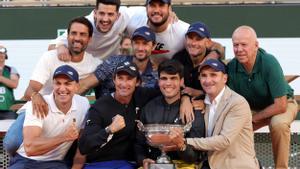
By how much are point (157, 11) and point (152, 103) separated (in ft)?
3.56

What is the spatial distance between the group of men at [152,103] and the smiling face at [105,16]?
125 millimetres

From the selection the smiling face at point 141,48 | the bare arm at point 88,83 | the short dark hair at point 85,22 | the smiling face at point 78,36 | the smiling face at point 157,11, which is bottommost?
the bare arm at point 88,83

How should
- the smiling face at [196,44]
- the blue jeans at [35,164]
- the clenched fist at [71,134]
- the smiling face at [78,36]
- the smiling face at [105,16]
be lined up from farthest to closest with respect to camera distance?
the smiling face at [105,16] < the smiling face at [78,36] < the smiling face at [196,44] < the blue jeans at [35,164] < the clenched fist at [71,134]

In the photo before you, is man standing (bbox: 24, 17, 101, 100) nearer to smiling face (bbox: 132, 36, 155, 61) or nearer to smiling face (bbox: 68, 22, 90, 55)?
smiling face (bbox: 68, 22, 90, 55)

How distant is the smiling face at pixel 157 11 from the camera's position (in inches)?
252

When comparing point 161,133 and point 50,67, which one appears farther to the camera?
point 50,67

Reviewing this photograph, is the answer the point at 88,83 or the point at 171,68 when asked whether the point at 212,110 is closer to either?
the point at 171,68

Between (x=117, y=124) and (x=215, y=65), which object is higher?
(x=215, y=65)

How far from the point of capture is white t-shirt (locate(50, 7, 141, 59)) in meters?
6.76

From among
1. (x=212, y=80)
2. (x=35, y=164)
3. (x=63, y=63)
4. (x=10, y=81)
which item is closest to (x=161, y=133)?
(x=212, y=80)

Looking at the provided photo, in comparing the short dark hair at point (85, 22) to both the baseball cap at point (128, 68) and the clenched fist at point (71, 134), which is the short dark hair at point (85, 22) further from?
the clenched fist at point (71, 134)

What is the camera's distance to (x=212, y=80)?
5.61m

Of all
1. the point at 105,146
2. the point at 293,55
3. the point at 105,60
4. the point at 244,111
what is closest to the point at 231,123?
the point at 244,111

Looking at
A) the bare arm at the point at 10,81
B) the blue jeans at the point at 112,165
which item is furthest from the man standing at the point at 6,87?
the blue jeans at the point at 112,165
